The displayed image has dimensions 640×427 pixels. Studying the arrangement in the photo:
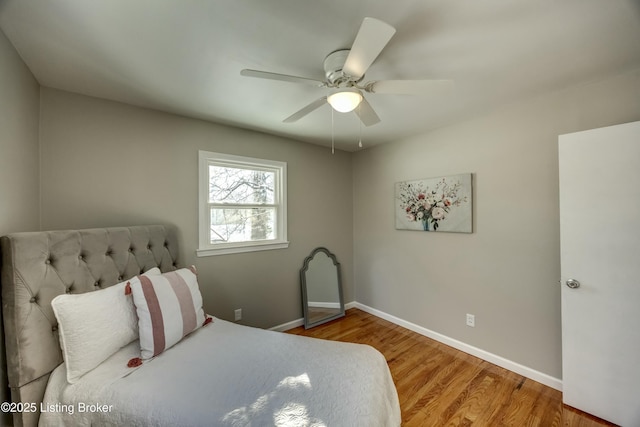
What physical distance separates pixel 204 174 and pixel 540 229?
3009 millimetres

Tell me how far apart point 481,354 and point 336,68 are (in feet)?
9.16

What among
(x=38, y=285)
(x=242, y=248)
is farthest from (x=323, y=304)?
(x=38, y=285)

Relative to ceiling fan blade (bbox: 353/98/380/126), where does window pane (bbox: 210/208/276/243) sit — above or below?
below

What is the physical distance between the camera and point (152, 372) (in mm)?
1240

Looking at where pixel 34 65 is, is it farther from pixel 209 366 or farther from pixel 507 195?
pixel 507 195

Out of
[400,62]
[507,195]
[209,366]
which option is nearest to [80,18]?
[400,62]

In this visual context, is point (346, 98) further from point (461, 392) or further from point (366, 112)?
point (461, 392)

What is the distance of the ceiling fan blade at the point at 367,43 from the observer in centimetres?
96

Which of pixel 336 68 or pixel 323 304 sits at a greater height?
pixel 336 68

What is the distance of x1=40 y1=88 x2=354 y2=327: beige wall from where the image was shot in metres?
1.80

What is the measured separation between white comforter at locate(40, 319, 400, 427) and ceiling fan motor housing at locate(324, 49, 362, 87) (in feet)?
5.11

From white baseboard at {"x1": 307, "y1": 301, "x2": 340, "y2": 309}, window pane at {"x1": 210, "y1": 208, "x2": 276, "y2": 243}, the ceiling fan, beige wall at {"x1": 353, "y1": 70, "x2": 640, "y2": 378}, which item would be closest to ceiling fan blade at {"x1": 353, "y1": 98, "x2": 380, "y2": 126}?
the ceiling fan

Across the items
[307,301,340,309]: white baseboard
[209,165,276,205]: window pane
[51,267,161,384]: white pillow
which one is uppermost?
[209,165,276,205]: window pane

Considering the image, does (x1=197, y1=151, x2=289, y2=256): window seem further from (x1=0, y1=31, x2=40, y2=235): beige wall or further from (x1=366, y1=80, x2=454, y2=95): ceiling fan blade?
(x1=366, y1=80, x2=454, y2=95): ceiling fan blade
